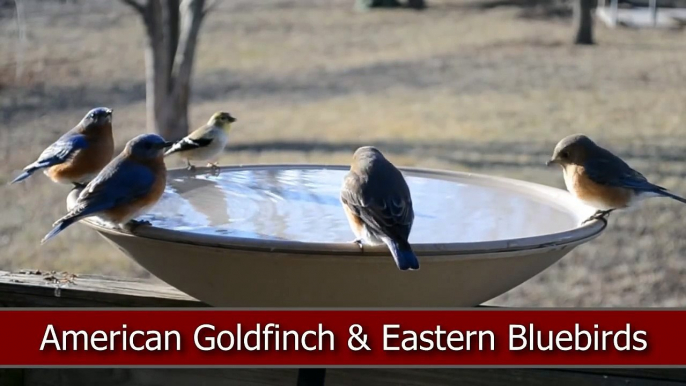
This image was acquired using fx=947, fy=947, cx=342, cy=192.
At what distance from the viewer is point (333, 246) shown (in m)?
1.78

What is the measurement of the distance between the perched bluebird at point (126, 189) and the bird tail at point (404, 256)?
606 millimetres

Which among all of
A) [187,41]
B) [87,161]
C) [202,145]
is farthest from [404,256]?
[187,41]

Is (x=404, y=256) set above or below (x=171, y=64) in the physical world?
above

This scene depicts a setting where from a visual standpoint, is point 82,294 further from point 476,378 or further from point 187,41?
point 187,41

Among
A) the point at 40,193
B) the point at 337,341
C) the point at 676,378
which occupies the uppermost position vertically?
the point at 337,341

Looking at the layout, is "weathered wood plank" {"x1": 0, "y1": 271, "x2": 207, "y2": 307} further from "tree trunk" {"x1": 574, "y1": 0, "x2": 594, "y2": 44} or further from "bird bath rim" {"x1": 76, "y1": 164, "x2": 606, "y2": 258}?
"tree trunk" {"x1": 574, "y1": 0, "x2": 594, "y2": 44}

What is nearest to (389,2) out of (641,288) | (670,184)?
(670,184)

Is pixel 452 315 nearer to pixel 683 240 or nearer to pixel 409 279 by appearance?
pixel 409 279

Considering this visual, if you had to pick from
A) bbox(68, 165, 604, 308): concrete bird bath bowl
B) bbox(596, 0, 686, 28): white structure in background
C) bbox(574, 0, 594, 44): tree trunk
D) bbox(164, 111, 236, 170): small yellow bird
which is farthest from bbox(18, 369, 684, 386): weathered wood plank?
bbox(596, 0, 686, 28): white structure in background

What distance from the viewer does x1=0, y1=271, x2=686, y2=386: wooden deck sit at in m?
2.21

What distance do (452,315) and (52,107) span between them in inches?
398

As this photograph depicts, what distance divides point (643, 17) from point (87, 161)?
61.7ft

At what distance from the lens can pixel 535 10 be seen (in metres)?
22.0

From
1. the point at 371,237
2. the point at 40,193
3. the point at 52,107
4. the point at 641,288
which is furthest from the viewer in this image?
the point at 52,107
